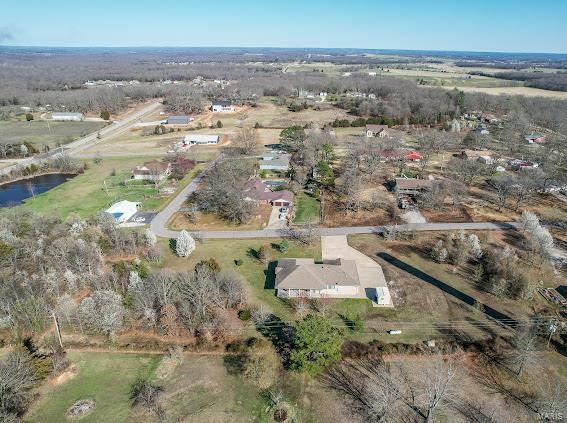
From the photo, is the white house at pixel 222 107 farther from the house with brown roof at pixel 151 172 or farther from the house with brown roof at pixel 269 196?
the house with brown roof at pixel 269 196

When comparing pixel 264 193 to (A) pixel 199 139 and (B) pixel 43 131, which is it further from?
(B) pixel 43 131

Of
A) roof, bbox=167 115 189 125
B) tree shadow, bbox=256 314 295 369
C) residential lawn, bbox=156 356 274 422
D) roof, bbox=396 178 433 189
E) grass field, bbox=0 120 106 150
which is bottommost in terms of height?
residential lawn, bbox=156 356 274 422

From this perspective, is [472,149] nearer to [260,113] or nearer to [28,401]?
[260,113]

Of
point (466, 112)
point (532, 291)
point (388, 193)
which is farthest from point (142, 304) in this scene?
point (466, 112)

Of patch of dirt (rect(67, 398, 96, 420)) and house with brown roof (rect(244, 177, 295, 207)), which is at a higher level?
house with brown roof (rect(244, 177, 295, 207))

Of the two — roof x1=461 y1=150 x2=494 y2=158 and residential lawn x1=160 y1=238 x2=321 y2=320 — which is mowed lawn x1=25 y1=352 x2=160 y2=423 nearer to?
residential lawn x1=160 y1=238 x2=321 y2=320

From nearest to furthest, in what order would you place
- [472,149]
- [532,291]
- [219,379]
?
[219,379], [532,291], [472,149]

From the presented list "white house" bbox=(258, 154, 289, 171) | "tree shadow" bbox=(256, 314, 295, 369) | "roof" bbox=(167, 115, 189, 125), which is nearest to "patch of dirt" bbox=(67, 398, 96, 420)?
"tree shadow" bbox=(256, 314, 295, 369)
